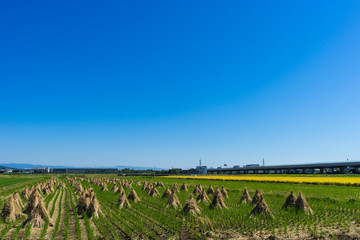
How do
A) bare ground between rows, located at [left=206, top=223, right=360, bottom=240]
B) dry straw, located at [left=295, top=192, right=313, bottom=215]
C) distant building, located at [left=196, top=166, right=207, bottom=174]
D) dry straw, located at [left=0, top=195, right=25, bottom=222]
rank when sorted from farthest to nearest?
1. distant building, located at [left=196, top=166, right=207, bottom=174]
2. dry straw, located at [left=295, top=192, right=313, bottom=215]
3. dry straw, located at [left=0, top=195, right=25, bottom=222]
4. bare ground between rows, located at [left=206, top=223, right=360, bottom=240]

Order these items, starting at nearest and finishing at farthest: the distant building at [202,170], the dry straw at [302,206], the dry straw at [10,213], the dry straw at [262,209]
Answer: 1. the dry straw at [10,213]
2. the dry straw at [262,209]
3. the dry straw at [302,206]
4. the distant building at [202,170]

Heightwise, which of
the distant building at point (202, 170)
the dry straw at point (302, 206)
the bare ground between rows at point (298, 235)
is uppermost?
the dry straw at point (302, 206)

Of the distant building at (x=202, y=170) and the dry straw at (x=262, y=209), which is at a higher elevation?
the dry straw at (x=262, y=209)

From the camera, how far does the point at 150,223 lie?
14.2 meters

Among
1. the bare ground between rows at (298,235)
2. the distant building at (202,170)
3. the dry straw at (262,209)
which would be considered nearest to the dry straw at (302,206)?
the dry straw at (262,209)

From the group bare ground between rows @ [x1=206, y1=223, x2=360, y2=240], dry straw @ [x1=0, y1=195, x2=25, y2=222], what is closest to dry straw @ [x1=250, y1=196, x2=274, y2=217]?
bare ground between rows @ [x1=206, y1=223, x2=360, y2=240]

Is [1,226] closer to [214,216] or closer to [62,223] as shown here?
[62,223]

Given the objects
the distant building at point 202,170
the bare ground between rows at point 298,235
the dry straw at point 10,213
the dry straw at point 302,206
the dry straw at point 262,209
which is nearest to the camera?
the bare ground between rows at point 298,235

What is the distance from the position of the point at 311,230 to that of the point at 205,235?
552cm

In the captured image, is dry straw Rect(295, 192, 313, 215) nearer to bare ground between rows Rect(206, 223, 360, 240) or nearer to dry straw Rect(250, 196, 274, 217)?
dry straw Rect(250, 196, 274, 217)

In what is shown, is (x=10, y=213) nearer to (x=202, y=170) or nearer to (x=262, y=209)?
(x=262, y=209)

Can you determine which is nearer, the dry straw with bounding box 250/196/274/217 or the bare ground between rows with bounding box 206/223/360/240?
the bare ground between rows with bounding box 206/223/360/240

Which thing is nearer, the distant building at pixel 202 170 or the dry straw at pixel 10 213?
the dry straw at pixel 10 213

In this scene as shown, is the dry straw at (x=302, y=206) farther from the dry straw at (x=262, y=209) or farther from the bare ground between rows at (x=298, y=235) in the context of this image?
the bare ground between rows at (x=298, y=235)
